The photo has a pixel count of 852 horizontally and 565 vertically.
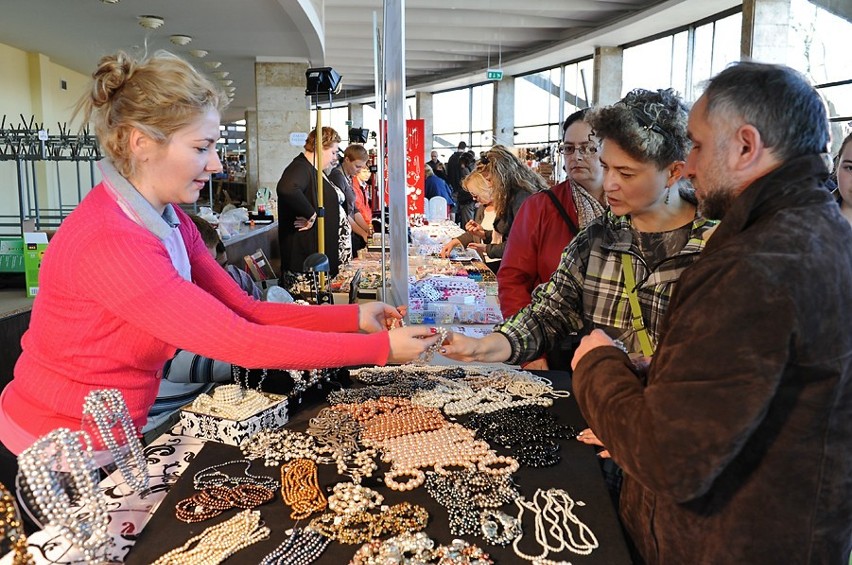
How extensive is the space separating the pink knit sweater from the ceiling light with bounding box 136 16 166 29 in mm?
7584

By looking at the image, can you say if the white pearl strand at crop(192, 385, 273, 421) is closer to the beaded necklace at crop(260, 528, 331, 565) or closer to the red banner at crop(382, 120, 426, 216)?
the beaded necklace at crop(260, 528, 331, 565)

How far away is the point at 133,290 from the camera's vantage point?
131 cm

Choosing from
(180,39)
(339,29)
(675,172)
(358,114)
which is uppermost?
(339,29)

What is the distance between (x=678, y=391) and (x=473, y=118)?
20.0 meters

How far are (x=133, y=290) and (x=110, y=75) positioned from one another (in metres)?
0.47

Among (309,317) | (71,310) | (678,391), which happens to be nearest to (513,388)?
(309,317)

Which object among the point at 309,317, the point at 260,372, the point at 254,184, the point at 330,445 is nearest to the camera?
the point at 330,445

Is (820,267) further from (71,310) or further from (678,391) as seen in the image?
(71,310)

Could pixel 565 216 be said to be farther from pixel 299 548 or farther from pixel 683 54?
pixel 683 54

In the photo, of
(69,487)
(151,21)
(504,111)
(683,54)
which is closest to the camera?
(69,487)

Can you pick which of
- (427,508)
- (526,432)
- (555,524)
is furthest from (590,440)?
(427,508)

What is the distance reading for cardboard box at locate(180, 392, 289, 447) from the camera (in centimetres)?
157

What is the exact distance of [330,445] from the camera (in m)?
1.57

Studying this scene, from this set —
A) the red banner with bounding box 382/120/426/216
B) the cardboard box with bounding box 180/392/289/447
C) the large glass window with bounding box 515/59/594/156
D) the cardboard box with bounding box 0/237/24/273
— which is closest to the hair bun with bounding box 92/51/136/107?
the cardboard box with bounding box 180/392/289/447
